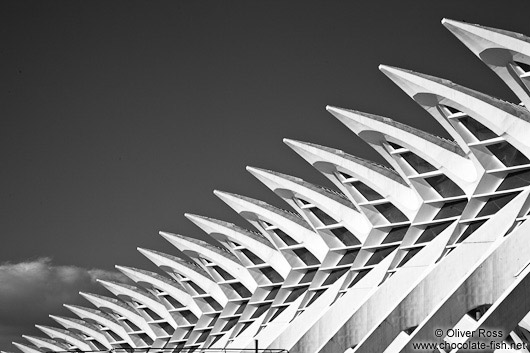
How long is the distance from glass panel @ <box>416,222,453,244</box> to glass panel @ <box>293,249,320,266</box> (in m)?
10.3

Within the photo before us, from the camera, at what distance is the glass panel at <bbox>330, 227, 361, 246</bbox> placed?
148ft

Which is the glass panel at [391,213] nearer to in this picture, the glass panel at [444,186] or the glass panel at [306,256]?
the glass panel at [444,186]

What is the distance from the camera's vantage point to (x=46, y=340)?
79.2 m

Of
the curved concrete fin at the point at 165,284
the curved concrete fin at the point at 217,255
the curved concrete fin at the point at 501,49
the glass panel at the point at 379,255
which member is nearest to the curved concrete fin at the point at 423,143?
the curved concrete fin at the point at 501,49

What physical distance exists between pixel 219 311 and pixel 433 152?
27.7 metres

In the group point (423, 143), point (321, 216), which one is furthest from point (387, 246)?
point (423, 143)

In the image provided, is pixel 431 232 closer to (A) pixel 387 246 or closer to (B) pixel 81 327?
(A) pixel 387 246

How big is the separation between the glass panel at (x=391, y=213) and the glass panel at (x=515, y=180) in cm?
826

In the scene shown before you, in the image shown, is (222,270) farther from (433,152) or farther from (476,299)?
(476,299)

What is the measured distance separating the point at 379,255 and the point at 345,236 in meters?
2.97

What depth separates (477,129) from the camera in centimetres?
3212

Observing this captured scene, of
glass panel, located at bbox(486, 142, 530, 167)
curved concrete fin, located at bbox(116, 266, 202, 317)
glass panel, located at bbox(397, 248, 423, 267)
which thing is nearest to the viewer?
glass panel, located at bbox(486, 142, 530, 167)

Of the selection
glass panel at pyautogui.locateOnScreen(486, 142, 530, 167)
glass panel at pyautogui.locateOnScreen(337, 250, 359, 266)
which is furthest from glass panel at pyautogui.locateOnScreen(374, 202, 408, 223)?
glass panel at pyautogui.locateOnScreen(486, 142, 530, 167)

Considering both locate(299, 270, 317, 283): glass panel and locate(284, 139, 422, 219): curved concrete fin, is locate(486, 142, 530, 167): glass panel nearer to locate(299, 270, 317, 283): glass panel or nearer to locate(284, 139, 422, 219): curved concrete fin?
locate(284, 139, 422, 219): curved concrete fin
